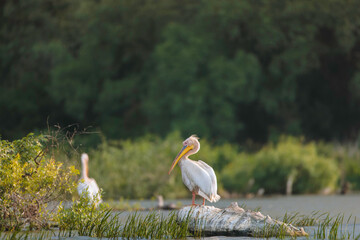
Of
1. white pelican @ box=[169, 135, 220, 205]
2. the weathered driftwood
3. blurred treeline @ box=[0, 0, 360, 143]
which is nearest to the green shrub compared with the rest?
white pelican @ box=[169, 135, 220, 205]

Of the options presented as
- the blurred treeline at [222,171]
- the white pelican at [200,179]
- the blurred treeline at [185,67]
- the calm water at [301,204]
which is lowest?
the calm water at [301,204]

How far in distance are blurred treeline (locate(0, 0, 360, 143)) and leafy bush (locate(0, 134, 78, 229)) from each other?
78.3ft

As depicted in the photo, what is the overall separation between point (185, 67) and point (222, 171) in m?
14.3

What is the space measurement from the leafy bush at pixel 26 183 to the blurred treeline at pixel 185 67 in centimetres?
2388

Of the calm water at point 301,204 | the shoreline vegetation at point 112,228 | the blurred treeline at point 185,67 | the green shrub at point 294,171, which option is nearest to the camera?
the shoreline vegetation at point 112,228

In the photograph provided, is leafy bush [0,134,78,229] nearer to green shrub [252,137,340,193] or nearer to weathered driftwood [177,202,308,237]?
weathered driftwood [177,202,308,237]

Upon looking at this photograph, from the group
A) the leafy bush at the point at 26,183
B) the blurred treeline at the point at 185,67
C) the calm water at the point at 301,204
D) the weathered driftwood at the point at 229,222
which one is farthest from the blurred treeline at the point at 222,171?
the blurred treeline at the point at 185,67

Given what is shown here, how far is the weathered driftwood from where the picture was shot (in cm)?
1097

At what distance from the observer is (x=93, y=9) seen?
43.9 metres

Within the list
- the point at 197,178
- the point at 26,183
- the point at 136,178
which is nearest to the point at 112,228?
the point at 26,183

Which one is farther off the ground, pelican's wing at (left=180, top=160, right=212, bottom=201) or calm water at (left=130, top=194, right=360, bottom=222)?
pelican's wing at (left=180, top=160, right=212, bottom=201)

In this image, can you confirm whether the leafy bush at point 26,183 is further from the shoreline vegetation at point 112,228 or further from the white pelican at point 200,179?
the white pelican at point 200,179

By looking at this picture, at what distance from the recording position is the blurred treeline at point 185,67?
124 feet

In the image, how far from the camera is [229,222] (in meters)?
11.2
